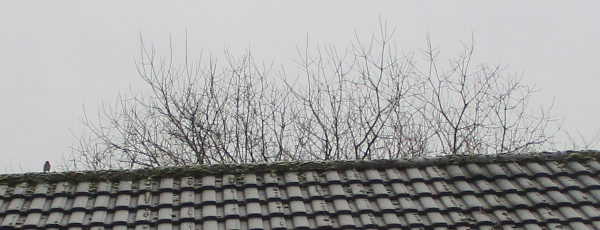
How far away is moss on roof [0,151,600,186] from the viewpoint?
5332mm

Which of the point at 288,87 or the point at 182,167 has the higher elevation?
the point at 182,167

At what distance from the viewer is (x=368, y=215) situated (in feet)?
15.5

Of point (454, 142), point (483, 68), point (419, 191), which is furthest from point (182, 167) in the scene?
point (483, 68)

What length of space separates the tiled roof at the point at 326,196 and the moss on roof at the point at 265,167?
Result: 1 centimetres

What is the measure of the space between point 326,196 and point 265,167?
77 centimetres

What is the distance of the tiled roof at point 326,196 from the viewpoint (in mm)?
4648

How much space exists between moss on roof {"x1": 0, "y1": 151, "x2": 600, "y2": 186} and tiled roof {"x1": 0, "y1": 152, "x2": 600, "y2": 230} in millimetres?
10

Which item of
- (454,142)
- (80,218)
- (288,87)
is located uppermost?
(80,218)

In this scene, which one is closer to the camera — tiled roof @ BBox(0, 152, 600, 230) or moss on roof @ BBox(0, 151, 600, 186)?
tiled roof @ BBox(0, 152, 600, 230)

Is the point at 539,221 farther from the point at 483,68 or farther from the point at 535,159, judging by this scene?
the point at 483,68

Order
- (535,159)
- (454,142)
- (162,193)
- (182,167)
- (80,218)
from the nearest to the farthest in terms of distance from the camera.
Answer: (80,218), (162,193), (182,167), (535,159), (454,142)

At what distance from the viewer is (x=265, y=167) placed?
554 cm

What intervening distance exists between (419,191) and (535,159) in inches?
61.2

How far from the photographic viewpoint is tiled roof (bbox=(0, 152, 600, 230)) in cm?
465
